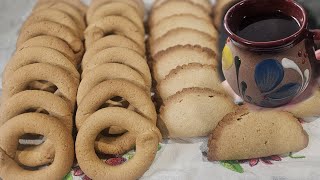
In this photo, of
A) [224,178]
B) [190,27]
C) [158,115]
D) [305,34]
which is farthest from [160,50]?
[305,34]

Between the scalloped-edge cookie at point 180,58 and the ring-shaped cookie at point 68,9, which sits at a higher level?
the ring-shaped cookie at point 68,9

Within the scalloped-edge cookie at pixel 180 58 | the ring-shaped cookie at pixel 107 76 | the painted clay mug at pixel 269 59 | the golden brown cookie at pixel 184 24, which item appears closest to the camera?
the painted clay mug at pixel 269 59

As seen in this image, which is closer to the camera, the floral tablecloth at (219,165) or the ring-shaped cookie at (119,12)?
the floral tablecloth at (219,165)

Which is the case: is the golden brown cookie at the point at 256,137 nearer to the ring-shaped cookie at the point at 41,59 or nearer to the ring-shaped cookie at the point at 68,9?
the ring-shaped cookie at the point at 41,59

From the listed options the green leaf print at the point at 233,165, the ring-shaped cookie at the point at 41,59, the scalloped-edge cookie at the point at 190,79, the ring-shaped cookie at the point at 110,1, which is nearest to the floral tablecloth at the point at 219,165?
the green leaf print at the point at 233,165

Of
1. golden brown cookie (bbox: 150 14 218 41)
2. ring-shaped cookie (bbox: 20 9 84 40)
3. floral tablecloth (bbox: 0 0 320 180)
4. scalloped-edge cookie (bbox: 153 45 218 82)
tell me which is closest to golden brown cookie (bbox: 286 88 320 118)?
floral tablecloth (bbox: 0 0 320 180)

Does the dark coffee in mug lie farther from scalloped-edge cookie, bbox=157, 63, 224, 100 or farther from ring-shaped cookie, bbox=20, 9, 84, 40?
ring-shaped cookie, bbox=20, 9, 84, 40

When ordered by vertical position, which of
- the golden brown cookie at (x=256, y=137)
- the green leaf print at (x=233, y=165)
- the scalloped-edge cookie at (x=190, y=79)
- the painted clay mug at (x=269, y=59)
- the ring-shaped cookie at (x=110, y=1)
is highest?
the painted clay mug at (x=269, y=59)
